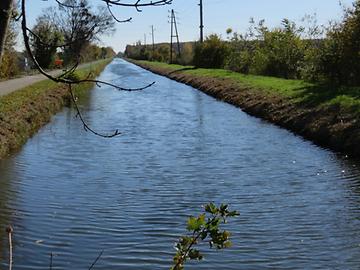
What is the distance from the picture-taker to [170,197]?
988 centimetres

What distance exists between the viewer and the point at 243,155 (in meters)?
13.9

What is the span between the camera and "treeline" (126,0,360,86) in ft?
75.1

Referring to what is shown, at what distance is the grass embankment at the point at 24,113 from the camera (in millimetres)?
14823

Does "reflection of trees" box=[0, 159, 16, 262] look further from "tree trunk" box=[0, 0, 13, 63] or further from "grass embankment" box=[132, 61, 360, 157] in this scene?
"grass embankment" box=[132, 61, 360, 157]

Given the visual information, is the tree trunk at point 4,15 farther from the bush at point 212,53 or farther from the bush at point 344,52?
the bush at point 212,53

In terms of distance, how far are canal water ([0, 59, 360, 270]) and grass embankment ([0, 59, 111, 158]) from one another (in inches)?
16.3

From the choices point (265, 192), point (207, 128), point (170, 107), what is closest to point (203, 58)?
point (170, 107)

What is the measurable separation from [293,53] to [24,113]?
73.1 feet

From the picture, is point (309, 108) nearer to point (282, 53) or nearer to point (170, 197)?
point (170, 197)

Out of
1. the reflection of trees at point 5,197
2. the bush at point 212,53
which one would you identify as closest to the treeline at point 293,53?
the bush at point 212,53

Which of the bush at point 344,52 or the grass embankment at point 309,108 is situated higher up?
the bush at point 344,52

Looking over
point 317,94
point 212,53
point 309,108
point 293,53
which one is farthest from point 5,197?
point 212,53

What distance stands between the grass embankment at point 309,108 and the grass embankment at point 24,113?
656cm

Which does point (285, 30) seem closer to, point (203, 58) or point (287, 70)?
point (287, 70)
